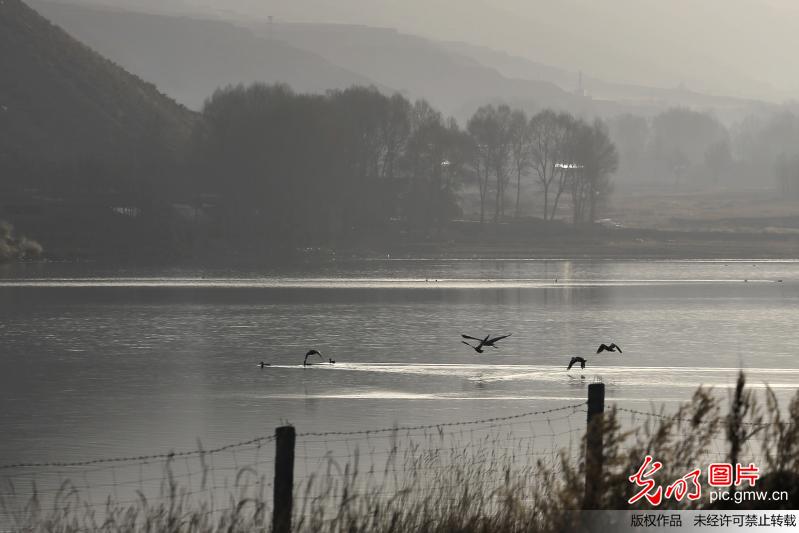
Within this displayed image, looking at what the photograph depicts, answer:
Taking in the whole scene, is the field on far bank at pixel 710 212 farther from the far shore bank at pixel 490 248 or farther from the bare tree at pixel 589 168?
the far shore bank at pixel 490 248

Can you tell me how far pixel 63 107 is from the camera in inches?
5182

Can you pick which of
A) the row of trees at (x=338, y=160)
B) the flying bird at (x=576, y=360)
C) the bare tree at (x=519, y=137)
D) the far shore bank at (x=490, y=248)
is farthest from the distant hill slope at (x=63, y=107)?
the flying bird at (x=576, y=360)

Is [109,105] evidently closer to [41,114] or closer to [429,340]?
[41,114]

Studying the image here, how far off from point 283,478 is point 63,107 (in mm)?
124566

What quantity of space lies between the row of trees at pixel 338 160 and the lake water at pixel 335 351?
38.9 meters

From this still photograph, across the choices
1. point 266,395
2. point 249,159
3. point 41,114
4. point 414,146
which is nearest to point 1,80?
point 41,114

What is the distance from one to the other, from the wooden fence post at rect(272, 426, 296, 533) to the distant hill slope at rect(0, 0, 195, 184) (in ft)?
353

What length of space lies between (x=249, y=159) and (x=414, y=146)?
15.2 m

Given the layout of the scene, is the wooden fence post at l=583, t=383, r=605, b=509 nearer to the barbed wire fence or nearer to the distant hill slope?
the barbed wire fence

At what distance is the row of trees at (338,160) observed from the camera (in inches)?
4535

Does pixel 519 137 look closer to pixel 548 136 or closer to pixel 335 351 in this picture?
pixel 548 136

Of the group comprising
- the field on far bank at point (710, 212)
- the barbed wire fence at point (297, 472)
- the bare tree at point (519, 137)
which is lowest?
the barbed wire fence at point (297, 472)

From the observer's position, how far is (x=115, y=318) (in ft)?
164

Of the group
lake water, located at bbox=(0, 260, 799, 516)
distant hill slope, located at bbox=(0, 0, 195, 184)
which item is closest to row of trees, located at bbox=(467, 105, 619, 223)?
distant hill slope, located at bbox=(0, 0, 195, 184)
